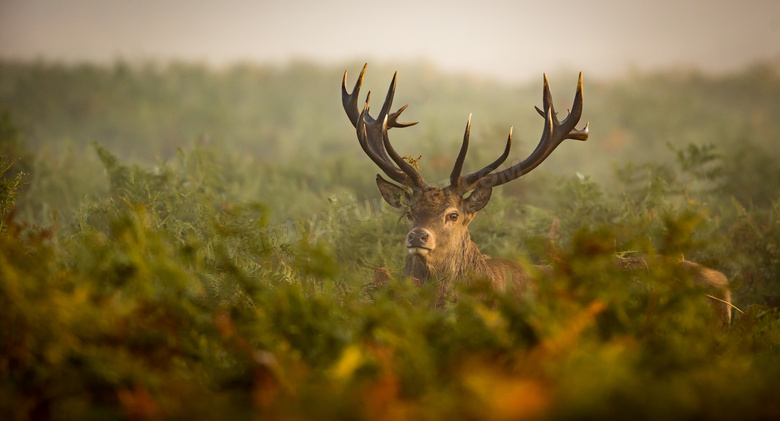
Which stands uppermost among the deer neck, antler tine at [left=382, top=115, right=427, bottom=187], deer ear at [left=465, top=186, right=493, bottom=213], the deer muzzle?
antler tine at [left=382, top=115, right=427, bottom=187]

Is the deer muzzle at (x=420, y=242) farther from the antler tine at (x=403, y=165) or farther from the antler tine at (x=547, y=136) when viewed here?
the antler tine at (x=547, y=136)

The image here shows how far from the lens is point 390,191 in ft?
20.5

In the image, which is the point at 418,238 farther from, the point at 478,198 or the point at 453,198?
the point at 478,198

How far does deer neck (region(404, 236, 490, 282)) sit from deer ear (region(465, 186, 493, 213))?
0.30 metres

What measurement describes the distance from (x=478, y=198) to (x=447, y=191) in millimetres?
309

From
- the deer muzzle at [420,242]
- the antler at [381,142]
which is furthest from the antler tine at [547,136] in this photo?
the deer muzzle at [420,242]

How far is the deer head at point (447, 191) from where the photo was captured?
577 cm

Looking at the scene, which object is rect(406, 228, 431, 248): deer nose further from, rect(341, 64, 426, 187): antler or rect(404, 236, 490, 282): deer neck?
rect(341, 64, 426, 187): antler

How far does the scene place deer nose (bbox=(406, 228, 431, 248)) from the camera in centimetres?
550

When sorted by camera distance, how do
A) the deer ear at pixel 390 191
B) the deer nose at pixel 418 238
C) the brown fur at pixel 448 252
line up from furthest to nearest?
1. the deer ear at pixel 390 191
2. the brown fur at pixel 448 252
3. the deer nose at pixel 418 238

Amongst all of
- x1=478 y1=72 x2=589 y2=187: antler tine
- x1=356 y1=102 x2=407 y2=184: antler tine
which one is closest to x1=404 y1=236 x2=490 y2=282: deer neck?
x1=478 y1=72 x2=589 y2=187: antler tine

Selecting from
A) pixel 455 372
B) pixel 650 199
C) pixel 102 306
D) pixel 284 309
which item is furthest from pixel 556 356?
pixel 650 199

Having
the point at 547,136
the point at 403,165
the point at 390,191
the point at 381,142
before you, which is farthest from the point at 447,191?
the point at 547,136

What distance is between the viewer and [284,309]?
2.63 metres
